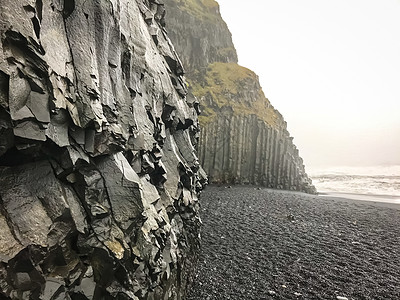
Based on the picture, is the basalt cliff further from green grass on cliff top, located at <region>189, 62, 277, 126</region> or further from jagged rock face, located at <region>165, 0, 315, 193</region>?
green grass on cliff top, located at <region>189, 62, 277, 126</region>

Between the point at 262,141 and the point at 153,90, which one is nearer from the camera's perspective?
the point at 153,90

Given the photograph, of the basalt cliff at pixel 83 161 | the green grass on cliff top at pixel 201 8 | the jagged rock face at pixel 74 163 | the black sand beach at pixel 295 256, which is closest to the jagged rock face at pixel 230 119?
the green grass on cliff top at pixel 201 8

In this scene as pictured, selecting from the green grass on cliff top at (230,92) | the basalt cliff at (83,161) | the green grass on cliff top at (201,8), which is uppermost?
the green grass on cliff top at (201,8)

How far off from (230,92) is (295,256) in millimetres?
48280

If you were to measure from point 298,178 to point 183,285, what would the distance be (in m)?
48.1

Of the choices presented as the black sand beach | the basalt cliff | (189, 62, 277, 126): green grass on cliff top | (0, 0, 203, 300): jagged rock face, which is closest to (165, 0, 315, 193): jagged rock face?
(189, 62, 277, 126): green grass on cliff top

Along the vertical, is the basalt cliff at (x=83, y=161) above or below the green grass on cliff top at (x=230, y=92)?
below

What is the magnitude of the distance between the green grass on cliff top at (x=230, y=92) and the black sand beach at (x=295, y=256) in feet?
101

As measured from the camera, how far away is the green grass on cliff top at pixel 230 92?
5516cm

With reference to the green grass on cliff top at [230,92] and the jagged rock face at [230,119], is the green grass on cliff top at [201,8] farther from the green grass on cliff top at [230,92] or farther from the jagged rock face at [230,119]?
the green grass on cliff top at [230,92]

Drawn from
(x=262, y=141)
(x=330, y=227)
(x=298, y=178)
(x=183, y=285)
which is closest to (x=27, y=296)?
(x=183, y=285)

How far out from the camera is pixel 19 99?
518 centimetres

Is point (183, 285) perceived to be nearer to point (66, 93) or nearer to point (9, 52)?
point (66, 93)

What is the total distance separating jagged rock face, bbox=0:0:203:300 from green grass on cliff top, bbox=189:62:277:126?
4231 centimetres
